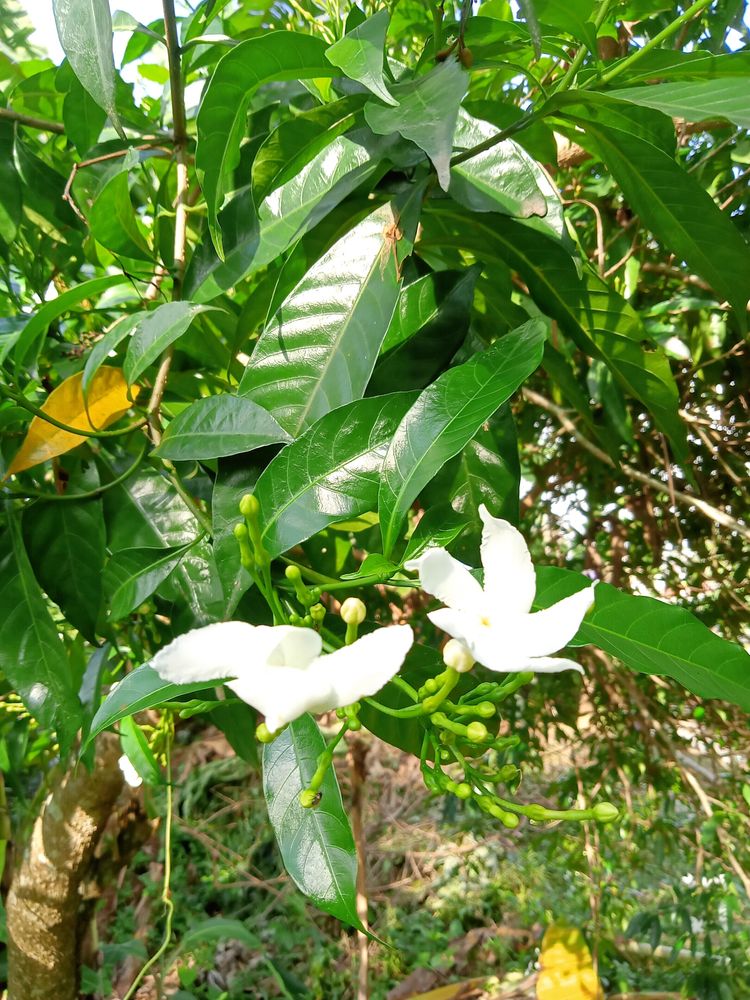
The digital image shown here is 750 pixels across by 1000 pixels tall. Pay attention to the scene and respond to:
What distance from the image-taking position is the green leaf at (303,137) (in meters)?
0.50

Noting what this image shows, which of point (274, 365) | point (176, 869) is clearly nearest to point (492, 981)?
point (176, 869)

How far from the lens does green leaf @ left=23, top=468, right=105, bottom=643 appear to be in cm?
61

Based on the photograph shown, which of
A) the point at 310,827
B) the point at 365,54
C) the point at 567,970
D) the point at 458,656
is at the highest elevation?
the point at 365,54

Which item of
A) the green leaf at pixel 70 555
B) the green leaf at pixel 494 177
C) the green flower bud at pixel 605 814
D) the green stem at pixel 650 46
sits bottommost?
the green flower bud at pixel 605 814

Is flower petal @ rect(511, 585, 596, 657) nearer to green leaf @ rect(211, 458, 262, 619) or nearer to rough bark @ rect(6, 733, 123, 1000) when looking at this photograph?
green leaf @ rect(211, 458, 262, 619)

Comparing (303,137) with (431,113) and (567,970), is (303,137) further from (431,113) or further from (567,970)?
(567,970)

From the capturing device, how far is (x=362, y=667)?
24 centimetres

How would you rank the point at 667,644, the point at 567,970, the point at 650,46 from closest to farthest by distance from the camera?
the point at 667,644 → the point at 650,46 → the point at 567,970

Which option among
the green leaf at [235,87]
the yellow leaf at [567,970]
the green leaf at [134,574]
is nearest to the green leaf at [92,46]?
the green leaf at [235,87]

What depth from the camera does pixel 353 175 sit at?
48 centimetres

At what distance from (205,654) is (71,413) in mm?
420

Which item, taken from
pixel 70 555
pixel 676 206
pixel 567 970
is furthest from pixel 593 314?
pixel 567 970

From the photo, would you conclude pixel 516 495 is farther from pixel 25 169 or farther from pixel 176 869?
pixel 176 869

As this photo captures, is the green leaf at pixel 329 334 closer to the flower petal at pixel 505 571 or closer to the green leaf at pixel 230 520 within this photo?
the green leaf at pixel 230 520
